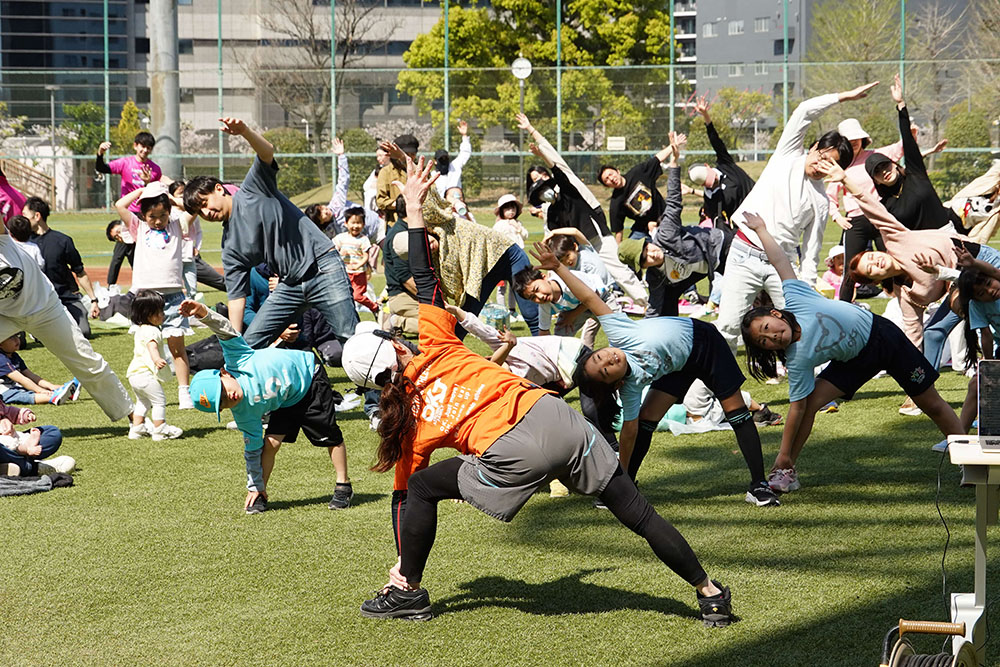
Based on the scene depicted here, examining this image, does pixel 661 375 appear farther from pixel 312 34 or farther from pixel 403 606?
pixel 312 34

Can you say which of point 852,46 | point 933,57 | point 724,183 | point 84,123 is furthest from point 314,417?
point 933,57

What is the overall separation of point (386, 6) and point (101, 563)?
34317 millimetres

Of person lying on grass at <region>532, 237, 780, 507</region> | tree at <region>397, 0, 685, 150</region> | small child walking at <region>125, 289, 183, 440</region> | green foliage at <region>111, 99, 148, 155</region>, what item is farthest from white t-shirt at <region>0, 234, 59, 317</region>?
green foliage at <region>111, 99, 148, 155</region>

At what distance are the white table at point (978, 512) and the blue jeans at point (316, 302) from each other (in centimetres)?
471

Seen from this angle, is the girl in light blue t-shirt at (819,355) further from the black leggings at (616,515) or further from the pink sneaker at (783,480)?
the black leggings at (616,515)

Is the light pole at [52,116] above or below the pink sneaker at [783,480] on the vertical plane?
above

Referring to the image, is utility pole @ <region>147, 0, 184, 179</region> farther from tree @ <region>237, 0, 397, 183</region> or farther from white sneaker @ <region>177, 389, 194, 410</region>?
white sneaker @ <region>177, 389, 194, 410</region>

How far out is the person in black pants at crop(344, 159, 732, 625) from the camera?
4.50 meters

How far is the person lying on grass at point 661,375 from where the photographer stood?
237 inches

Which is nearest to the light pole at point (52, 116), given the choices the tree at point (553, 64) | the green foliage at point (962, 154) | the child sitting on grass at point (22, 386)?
the tree at point (553, 64)

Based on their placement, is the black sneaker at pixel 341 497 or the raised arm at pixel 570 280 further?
the black sneaker at pixel 341 497

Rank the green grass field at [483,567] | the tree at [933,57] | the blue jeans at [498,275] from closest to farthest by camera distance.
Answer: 1. the green grass field at [483,567]
2. the blue jeans at [498,275]
3. the tree at [933,57]

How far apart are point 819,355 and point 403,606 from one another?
9.33ft

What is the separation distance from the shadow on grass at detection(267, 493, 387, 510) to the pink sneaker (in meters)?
2.28
